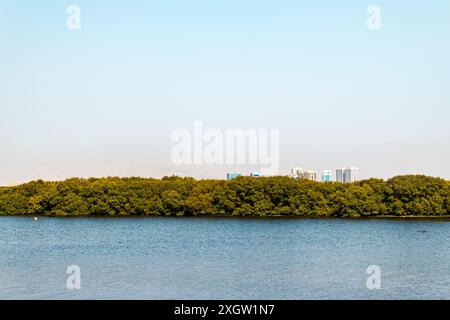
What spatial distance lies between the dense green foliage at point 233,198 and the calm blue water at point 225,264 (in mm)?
24851

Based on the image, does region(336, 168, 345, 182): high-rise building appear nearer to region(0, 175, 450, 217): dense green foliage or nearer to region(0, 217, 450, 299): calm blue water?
region(0, 175, 450, 217): dense green foliage

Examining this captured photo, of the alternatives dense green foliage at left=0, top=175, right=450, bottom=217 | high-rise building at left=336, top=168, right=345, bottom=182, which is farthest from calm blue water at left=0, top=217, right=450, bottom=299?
high-rise building at left=336, top=168, right=345, bottom=182

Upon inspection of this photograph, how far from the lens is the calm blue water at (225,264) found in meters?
24.4

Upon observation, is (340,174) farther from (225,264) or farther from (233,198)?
(225,264)

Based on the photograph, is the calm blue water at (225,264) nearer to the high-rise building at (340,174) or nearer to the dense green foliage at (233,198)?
the dense green foliage at (233,198)

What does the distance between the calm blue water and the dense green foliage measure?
→ 81.5ft

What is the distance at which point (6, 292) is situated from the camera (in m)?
24.0

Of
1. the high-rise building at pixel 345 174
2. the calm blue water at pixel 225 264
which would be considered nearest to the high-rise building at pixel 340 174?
the high-rise building at pixel 345 174

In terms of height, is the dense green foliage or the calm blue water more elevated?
the dense green foliage

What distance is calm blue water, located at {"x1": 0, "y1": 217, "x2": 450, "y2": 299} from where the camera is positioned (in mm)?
24422

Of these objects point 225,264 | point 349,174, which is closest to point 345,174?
point 349,174

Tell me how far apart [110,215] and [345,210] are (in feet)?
106

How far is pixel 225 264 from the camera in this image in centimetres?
3206
